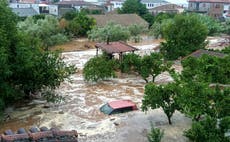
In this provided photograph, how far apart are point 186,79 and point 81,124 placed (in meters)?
6.08

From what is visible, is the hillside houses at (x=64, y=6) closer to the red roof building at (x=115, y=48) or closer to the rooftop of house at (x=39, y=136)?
the red roof building at (x=115, y=48)

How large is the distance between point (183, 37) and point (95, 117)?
17.3 meters

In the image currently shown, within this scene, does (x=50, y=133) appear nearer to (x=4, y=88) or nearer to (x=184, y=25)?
(x=4, y=88)

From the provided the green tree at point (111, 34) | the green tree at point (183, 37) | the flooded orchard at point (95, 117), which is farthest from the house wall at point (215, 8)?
the flooded orchard at point (95, 117)

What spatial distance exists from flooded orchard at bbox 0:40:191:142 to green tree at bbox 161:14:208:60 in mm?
9507


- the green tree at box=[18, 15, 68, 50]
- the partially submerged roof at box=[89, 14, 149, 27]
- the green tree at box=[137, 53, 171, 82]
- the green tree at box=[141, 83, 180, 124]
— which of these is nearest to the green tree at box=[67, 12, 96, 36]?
the partially submerged roof at box=[89, 14, 149, 27]

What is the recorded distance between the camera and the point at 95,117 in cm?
1959

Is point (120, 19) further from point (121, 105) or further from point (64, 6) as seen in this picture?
point (121, 105)

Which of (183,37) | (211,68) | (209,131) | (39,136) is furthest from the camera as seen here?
(183,37)

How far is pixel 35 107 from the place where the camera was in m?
21.2

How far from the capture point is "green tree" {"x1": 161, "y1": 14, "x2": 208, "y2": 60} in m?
33.8

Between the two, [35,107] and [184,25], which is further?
[184,25]

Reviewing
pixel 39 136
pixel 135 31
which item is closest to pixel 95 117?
pixel 39 136

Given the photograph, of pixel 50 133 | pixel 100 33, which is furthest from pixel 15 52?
pixel 100 33
